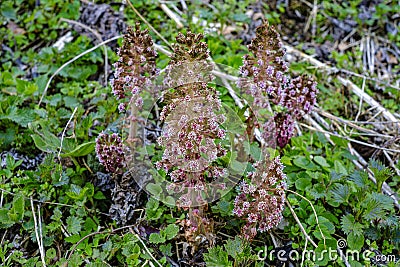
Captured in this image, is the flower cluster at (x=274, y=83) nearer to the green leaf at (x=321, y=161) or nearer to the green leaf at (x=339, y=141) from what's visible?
the green leaf at (x=321, y=161)

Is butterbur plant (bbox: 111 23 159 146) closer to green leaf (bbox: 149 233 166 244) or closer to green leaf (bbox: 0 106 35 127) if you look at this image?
green leaf (bbox: 149 233 166 244)

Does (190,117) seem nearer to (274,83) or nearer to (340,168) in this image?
(274,83)

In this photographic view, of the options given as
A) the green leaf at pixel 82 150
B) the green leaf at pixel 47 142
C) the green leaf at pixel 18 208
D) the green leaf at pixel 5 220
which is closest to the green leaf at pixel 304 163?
the green leaf at pixel 82 150

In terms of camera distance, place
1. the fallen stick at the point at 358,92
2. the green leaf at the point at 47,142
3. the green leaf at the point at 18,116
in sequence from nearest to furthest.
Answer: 1. the green leaf at the point at 47,142
2. the green leaf at the point at 18,116
3. the fallen stick at the point at 358,92

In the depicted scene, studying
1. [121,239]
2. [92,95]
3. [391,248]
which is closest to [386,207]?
[391,248]

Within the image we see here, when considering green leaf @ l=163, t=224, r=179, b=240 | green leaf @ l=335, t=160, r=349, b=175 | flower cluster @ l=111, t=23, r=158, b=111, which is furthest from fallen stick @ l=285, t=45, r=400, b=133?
green leaf @ l=163, t=224, r=179, b=240

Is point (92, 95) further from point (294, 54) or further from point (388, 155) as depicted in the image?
point (388, 155)
